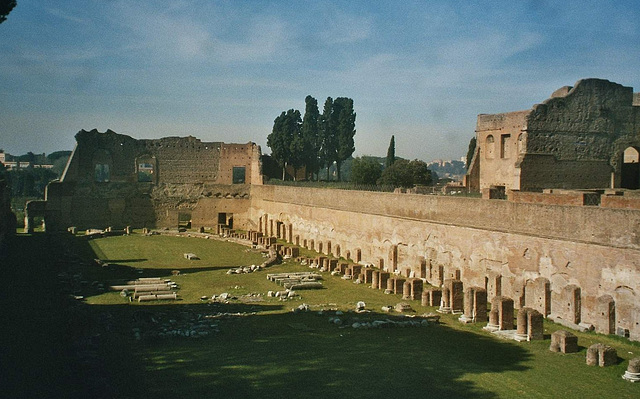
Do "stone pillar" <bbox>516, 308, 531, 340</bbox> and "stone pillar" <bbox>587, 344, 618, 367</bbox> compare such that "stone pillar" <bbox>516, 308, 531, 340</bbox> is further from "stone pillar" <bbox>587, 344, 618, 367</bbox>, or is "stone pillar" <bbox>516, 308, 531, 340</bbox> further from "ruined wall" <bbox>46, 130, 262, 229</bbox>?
"ruined wall" <bbox>46, 130, 262, 229</bbox>

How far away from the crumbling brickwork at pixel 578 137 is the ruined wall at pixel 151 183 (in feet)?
64.5

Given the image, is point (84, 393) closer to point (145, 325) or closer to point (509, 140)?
point (145, 325)

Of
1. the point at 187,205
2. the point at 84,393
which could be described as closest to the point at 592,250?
the point at 84,393

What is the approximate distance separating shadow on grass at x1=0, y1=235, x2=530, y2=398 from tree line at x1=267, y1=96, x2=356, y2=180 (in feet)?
102

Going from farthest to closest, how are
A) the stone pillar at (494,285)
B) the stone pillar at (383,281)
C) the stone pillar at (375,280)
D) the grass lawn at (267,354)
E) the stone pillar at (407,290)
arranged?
the stone pillar at (375,280), the stone pillar at (383,281), the stone pillar at (407,290), the stone pillar at (494,285), the grass lawn at (267,354)

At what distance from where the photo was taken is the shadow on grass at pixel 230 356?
9000 millimetres

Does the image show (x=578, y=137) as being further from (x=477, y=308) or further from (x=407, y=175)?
(x=407, y=175)

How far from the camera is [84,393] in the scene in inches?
323

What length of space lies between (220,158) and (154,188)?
4707mm

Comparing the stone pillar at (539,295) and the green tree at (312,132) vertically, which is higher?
the green tree at (312,132)

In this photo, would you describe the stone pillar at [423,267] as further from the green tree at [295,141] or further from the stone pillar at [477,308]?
the green tree at [295,141]

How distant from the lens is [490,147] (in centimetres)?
2652

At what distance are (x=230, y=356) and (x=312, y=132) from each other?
129 ft

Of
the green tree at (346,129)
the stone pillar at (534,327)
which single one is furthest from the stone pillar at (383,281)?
the green tree at (346,129)
